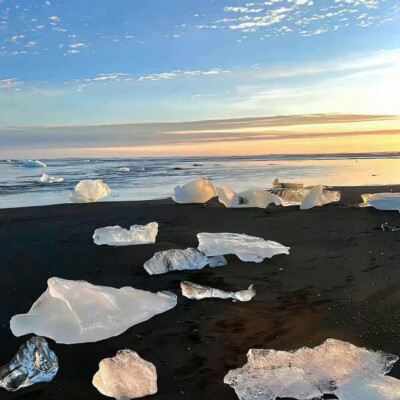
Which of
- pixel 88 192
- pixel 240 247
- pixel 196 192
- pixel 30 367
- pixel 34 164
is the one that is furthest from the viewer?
pixel 34 164

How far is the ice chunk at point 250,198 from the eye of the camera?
5734mm

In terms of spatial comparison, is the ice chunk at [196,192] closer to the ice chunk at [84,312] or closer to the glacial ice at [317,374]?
the ice chunk at [84,312]

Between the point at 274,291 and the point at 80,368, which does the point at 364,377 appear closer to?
the point at 274,291

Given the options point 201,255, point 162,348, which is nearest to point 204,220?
point 201,255

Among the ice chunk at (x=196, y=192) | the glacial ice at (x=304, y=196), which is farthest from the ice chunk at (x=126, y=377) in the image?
the ice chunk at (x=196, y=192)

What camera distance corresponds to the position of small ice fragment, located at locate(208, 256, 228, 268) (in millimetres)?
3229

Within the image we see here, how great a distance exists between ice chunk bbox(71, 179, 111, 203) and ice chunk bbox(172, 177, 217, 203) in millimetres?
1362

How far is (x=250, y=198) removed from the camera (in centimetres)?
575

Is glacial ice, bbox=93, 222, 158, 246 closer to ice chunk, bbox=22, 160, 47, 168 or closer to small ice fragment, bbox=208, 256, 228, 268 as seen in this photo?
small ice fragment, bbox=208, 256, 228, 268

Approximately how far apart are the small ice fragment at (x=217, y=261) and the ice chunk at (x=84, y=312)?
67 centimetres

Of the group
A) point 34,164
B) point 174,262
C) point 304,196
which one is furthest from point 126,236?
point 34,164

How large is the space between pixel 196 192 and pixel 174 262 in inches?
127

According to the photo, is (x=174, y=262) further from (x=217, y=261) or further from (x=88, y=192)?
(x=88, y=192)

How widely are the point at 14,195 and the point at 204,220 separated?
522 cm
